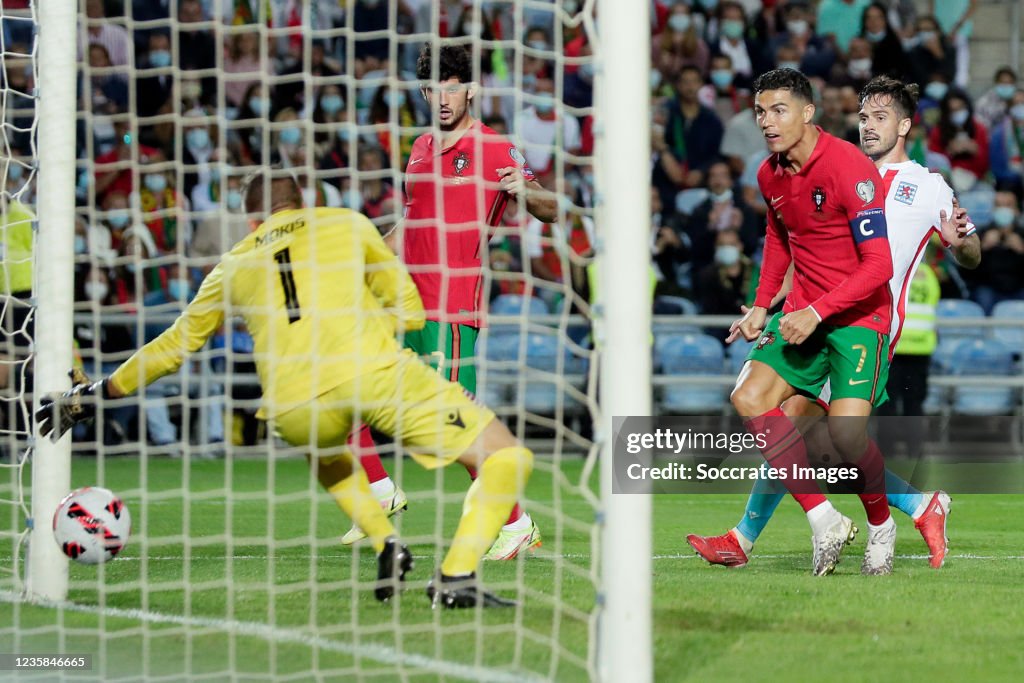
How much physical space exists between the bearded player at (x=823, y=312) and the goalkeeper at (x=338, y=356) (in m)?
1.69

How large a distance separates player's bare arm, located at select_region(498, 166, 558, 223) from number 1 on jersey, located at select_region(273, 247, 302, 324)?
1183 mm

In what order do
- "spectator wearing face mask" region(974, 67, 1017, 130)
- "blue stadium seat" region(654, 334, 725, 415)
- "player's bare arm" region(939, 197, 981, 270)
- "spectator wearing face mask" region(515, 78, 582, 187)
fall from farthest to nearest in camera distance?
"spectator wearing face mask" region(974, 67, 1017, 130) → "spectator wearing face mask" region(515, 78, 582, 187) → "blue stadium seat" region(654, 334, 725, 415) → "player's bare arm" region(939, 197, 981, 270)

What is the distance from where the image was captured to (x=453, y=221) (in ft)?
22.5

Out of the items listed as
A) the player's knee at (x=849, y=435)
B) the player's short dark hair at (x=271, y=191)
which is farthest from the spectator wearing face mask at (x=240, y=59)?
the player's short dark hair at (x=271, y=191)

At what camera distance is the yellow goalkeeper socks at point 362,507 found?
5332 millimetres

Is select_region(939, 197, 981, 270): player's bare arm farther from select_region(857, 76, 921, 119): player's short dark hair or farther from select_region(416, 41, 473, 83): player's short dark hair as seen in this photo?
select_region(416, 41, 473, 83): player's short dark hair

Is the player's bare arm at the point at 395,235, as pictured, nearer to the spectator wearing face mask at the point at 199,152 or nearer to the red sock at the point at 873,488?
the red sock at the point at 873,488

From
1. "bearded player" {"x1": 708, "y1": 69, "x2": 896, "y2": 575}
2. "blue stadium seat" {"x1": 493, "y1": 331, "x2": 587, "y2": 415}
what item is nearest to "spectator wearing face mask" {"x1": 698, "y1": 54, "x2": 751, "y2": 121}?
"blue stadium seat" {"x1": 493, "y1": 331, "x2": 587, "y2": 415}

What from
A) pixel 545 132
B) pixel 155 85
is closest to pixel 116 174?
pixel 155 85

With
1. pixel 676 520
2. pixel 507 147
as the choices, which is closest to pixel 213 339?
pixel 676 520

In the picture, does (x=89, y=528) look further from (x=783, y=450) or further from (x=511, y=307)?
(x=511, y=307)

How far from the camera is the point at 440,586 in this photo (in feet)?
16.7

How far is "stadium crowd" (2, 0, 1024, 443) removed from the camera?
11.9 metres

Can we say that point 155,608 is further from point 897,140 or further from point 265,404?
point 897,140
